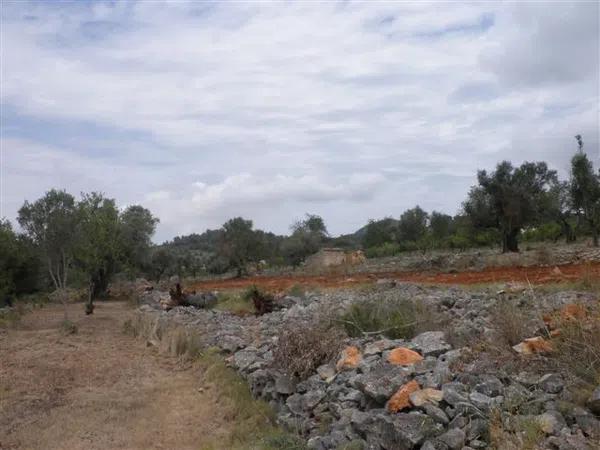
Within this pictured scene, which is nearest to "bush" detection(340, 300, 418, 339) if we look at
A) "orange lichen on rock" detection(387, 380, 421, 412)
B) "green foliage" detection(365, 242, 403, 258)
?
"orange lichen on rock" detection(387, 380, 421, 412)

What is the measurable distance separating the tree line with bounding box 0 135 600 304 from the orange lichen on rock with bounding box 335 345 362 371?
544 inches

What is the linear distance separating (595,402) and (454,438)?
110 cm

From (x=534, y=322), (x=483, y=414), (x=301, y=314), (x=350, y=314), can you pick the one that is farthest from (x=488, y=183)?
(x=483, y=414)

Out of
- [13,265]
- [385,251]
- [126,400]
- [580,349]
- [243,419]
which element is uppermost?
[13,265]

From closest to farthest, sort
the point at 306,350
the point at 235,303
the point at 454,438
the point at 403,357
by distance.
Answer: the point at 454,438 < the point at 403,357 < the point at 306,350 < the point at 235,303

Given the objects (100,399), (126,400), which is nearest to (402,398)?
(126,400)

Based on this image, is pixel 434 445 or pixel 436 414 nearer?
pixel 434 445

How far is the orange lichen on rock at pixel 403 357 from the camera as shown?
717 centimetres

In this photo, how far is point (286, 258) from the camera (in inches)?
2292

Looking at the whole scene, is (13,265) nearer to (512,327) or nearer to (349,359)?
(349,359)

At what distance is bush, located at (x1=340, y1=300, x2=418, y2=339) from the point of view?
9.52m

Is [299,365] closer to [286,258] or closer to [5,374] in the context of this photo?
[5,374]

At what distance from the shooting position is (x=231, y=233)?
2028 inches

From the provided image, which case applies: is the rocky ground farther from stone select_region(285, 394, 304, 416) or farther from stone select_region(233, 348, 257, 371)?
stone select_region(233, 348, 257, 371)
